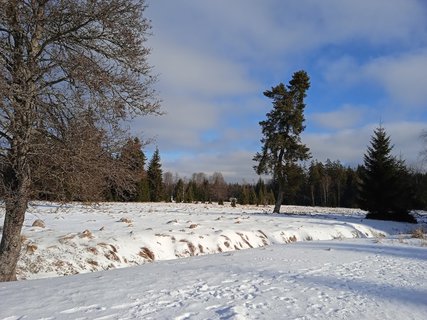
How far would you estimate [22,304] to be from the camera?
205 inches

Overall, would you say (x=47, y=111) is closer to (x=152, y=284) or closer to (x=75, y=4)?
(x=75, y=4)

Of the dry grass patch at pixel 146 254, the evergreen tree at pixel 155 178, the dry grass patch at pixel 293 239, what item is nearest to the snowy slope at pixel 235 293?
the dry grass patch at pixel 146 254

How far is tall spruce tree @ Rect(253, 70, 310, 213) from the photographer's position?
3238cm

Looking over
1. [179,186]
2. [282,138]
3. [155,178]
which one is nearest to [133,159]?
[282,138]

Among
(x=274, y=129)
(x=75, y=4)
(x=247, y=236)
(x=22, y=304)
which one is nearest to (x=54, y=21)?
(x=75, y=4)

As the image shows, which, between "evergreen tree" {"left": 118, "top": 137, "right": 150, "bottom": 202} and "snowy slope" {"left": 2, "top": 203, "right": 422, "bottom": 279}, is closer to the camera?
"evergreen tree" {"left": 118, "top": 137, "right": 150, "bottom": 202}

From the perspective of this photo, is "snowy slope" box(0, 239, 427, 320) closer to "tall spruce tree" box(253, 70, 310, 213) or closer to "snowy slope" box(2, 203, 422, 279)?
"snowy slope" box(2, 203, 422, 279)

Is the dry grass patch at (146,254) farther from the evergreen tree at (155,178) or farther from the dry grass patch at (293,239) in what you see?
the evergreen tree at (155,178)

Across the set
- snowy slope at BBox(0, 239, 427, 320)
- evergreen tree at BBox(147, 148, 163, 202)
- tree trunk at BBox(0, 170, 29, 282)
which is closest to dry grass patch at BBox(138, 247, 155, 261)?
snowy slope at BBox(0, 239, 427, 320)

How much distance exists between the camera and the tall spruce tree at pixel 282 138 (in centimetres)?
3238

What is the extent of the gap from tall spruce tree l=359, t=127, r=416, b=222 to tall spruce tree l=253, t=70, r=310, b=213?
5055mm

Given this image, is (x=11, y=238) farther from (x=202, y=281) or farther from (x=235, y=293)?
(x=235, y=293)

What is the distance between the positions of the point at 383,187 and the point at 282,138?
28.1 feet

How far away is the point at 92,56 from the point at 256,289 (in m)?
6.32
